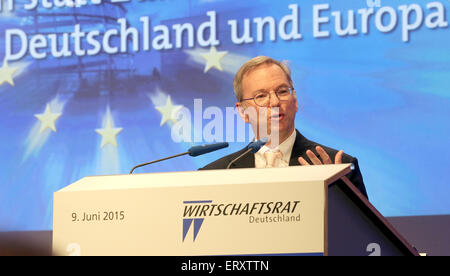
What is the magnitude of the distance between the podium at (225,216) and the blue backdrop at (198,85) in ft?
7.18

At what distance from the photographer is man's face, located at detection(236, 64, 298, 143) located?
12.3ft

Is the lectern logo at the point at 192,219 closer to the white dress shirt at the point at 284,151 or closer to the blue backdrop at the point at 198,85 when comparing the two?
the white dress shirt at the point at 284,151

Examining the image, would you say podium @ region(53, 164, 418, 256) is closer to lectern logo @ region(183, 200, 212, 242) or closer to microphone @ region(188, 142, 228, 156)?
lectern logo @ region(183, 200, 212, 242)

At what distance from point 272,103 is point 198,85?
3.28 feet

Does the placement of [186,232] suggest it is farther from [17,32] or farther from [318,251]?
[17,32]

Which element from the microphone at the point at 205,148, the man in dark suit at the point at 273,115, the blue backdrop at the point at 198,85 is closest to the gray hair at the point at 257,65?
the man in dark suit at the point at 273,115

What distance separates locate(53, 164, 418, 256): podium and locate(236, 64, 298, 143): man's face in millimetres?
1828

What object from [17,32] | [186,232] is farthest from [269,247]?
[17,32]

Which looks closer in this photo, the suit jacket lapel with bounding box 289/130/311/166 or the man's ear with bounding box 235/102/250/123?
the suit jacket lapel with bounding box 289/130/311/166

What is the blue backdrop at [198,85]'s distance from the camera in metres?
4.04

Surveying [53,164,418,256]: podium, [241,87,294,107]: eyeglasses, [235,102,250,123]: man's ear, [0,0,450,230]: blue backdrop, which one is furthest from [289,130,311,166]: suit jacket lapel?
[53,164,418,256]: podium

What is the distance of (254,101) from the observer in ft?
12.5

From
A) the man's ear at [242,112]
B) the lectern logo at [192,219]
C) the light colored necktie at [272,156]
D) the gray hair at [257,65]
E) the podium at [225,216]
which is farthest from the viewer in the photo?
the man's ear at [242,112]

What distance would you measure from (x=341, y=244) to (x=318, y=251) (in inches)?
5.8
